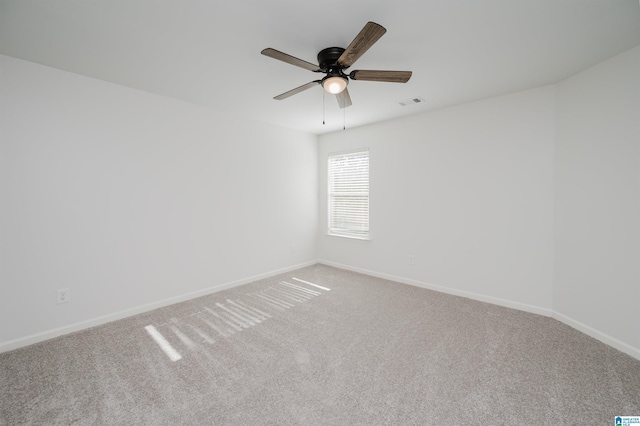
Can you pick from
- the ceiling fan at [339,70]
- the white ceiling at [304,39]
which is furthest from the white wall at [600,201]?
the ceiling fan at [339,70]

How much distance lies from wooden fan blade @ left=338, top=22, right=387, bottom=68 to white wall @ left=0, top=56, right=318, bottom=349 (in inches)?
91.9

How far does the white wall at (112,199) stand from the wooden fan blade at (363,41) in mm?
2335

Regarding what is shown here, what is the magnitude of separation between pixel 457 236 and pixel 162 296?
12.3ft

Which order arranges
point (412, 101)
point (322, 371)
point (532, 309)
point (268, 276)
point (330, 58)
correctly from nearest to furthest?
point (322, 371)
point (330, 58)
point (532, 309)
point (412, 101)
point (268, 276)

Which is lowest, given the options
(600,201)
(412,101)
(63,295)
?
(63,295)

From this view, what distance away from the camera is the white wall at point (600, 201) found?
2113 mm

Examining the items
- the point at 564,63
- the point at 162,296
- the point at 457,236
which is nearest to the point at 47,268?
the point at 162,296

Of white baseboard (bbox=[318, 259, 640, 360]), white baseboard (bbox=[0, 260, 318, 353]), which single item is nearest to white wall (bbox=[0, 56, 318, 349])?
white baseboard (bbox=[0, 260, 318, 353])

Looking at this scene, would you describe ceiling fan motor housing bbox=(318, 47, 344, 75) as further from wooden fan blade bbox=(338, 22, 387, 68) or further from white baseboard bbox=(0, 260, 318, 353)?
white baseboard bbox=(0, 260, 318, 353)

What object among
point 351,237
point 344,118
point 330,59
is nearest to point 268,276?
point 351,237

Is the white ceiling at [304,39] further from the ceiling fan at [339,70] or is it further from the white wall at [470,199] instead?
the white wall at [470,199]

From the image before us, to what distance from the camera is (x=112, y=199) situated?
106 inches

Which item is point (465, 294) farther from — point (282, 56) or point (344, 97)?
point (282, 56)

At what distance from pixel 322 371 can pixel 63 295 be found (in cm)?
252
